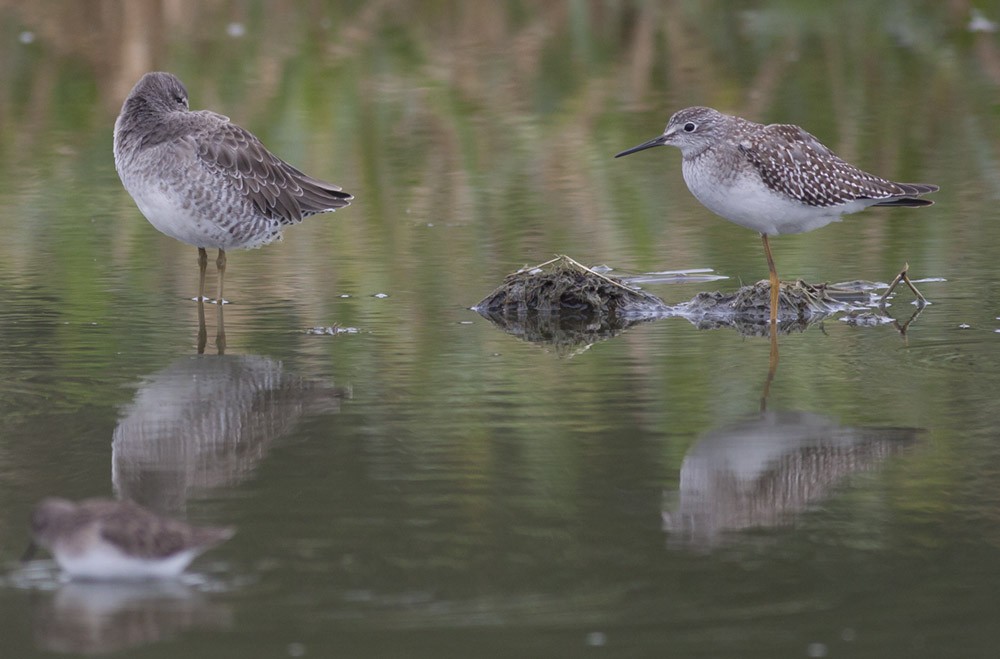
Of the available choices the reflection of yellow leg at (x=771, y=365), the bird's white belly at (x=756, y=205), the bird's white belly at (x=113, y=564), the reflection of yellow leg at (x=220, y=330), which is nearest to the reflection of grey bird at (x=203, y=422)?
the reflection of yellow leg at (x=220, y=330)

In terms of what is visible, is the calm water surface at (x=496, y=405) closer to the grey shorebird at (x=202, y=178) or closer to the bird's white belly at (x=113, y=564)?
the bird's white belly at (x=113, y=564)

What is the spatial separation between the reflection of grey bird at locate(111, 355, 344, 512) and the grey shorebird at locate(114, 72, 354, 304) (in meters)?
1.71

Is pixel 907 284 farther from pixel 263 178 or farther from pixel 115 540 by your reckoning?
pixel 115 540

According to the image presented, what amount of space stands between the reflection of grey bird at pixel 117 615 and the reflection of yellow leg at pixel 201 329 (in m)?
4.10

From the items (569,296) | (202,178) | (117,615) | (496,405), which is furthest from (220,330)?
(117,615)

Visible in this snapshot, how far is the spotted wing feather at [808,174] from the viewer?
11.2 meters

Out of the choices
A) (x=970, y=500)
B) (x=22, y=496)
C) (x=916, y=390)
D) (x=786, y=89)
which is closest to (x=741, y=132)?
(x=916, y=390)

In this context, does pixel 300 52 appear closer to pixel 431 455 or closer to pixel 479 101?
pixel 479 101

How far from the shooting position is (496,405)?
29.4 feet

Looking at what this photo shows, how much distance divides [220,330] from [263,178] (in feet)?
4.86

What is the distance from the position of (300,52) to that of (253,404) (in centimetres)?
1376

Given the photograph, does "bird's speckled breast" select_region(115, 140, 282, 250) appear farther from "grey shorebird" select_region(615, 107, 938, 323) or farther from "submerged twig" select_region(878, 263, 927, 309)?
"submerged twig" select_region(878, 263, 927, 309)

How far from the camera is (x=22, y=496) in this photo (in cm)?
749

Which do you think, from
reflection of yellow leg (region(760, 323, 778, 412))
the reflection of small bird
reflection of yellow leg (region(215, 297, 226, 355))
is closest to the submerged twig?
reflection of yellow leg (region(760, 323, 778, 412))
